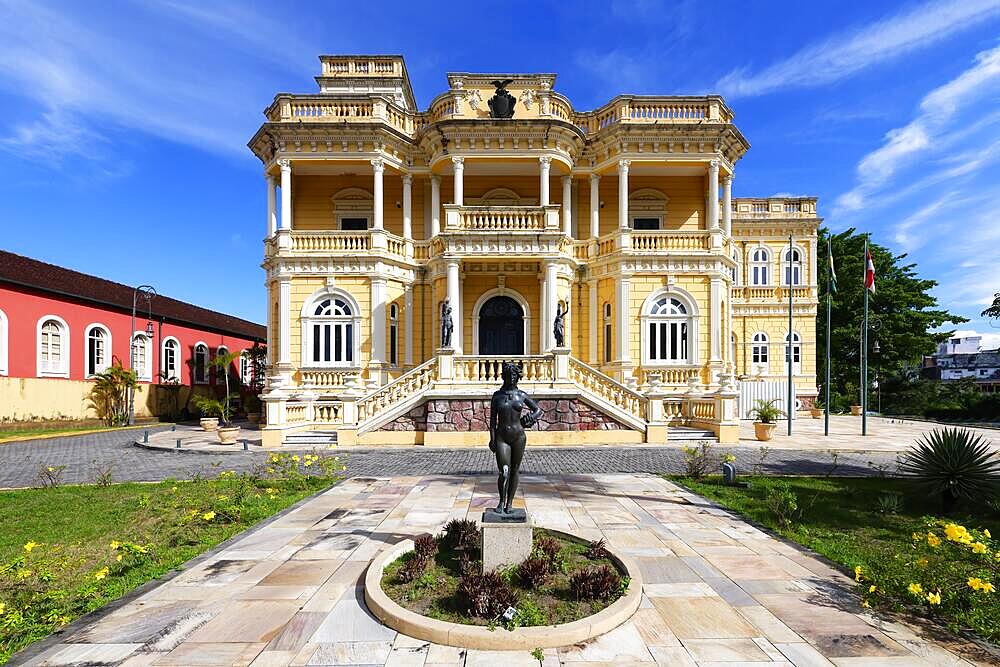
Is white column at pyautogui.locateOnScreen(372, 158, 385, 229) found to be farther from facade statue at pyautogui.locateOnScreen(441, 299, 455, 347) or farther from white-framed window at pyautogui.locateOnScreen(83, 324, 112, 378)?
white-framed window at pyautogui.locateOnScreen(83, 324, 112, 378)

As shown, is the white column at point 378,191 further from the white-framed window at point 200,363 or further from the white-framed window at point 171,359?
the white-framed window at point 200,363

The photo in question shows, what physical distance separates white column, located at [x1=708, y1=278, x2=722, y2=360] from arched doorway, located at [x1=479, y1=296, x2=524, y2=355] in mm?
6734

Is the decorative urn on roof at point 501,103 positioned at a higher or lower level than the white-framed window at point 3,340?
higher

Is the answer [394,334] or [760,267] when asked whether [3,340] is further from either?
[760,267]

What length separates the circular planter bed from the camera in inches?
144

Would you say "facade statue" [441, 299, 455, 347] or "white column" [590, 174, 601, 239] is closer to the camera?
"facade statue" [441, 299, 455, 347]

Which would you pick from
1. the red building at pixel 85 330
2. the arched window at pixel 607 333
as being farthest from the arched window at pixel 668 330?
the red building at pixel 85 330

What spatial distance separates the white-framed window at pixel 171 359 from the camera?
83.5 feet

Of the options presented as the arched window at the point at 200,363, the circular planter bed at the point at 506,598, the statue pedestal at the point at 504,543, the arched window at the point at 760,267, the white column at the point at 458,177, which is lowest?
the circular planter bed at the point at 506,598

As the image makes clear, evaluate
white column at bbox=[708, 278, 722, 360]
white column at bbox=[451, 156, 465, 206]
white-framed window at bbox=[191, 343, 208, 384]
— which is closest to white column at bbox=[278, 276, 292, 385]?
white column at bbox=[451, 156, 465, 206]

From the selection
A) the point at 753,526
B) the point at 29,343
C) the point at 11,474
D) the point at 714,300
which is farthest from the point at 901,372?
the point at 29,343

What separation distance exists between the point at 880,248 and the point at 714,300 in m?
27.0

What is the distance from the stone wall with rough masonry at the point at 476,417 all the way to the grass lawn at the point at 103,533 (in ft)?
13.4

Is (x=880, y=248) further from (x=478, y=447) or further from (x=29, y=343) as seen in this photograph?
(x=29, y=343)
